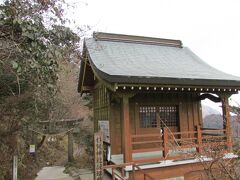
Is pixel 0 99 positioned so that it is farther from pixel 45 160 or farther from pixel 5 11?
pixel 45 160

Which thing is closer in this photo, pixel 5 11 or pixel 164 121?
pixel 5 11

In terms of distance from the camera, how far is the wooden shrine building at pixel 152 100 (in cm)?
686

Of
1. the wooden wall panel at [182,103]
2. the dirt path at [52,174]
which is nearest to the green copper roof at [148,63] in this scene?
the wooden wall panel at [182,103]

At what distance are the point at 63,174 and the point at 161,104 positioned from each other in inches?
215

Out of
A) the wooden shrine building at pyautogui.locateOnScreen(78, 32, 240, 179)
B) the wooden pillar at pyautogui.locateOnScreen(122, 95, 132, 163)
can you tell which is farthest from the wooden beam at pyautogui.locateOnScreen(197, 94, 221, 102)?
the wooden pillar at pyautogui.locateOnScreen(122, 95, 132, 163)

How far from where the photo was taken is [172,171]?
7.34 metres

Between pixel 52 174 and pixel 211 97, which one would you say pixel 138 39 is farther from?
pixel 52 174

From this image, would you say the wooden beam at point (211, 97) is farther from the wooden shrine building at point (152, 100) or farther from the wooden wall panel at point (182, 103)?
the wooden wall panel at point (182, 103)

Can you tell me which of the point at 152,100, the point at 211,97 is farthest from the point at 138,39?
the point at 211,97

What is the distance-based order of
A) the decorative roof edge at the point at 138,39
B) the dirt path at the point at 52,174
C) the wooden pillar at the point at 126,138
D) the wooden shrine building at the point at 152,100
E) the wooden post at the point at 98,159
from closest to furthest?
the wooden post at the point at 98,159, the wooden pillar at the point at 126,138, the wooden shrine building at the point at 152,100, the dirt path at the point at 52,174, the decorative roof edge at the point at 138,39

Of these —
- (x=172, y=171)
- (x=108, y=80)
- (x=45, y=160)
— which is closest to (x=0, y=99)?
(x=108, y=80)

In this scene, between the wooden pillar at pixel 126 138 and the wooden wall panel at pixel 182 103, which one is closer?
the wooden pillar at pixel 126 138

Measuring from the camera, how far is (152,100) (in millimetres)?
8875

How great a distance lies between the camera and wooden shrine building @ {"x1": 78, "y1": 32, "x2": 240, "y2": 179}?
22.5ft
